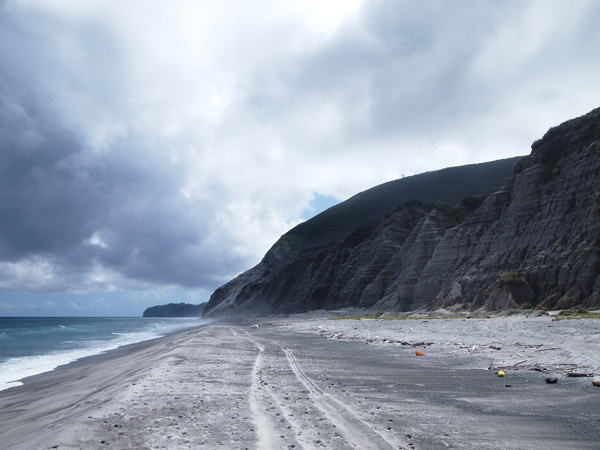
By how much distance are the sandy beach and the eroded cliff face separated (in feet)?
66.6

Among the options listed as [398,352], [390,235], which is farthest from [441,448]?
[390,235]

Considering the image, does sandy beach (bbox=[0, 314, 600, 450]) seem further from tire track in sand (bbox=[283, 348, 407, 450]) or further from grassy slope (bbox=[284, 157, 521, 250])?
grassy slope (bbox=[284, 157, 521, 250])

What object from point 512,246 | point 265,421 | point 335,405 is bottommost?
point 335,405

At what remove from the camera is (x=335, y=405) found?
852 cm

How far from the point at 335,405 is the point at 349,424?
153cm

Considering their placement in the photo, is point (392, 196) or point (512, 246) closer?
point (512, 246)

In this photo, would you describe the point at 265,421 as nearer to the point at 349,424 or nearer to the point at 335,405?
the point at 349,424

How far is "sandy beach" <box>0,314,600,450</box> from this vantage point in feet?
20.8

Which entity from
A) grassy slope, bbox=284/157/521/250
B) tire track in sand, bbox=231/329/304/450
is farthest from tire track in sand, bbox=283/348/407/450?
grassy slope, bbox=284/157/521/250

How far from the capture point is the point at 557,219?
1549 inches

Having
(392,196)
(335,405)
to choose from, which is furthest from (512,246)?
(392,196)

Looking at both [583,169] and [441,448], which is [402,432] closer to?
[441,448]

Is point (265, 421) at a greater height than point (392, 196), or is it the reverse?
point (392, 196)

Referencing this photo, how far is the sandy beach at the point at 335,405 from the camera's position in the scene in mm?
6348
